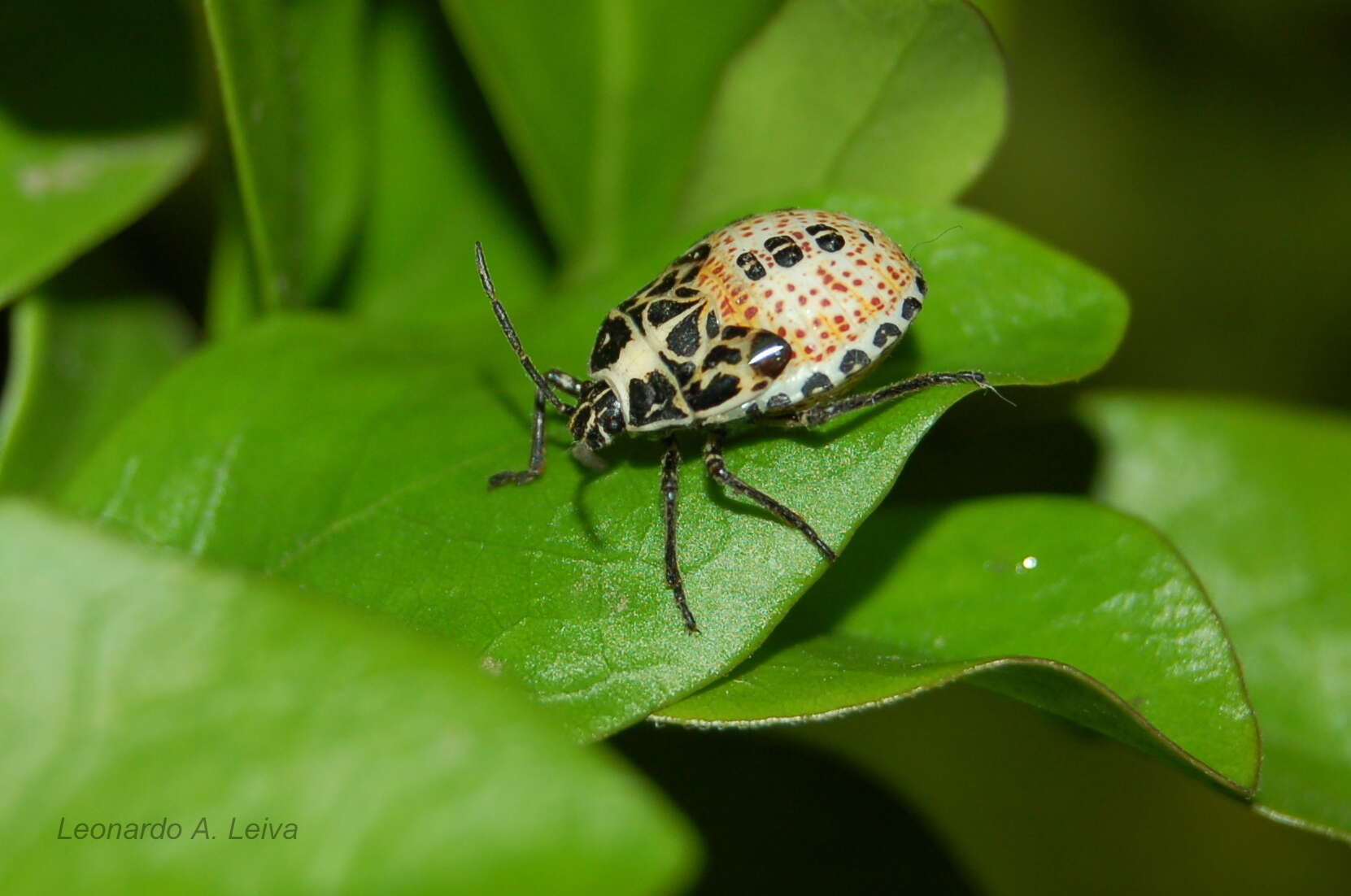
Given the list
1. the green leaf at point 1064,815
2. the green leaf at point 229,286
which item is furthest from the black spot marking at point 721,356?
the green leaf at point 1064,815

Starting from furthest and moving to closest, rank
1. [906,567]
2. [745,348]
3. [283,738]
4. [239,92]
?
[745,348]
[906,567]
[239,92]
[283,738]

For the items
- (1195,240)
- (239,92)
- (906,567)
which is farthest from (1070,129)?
(239,92)

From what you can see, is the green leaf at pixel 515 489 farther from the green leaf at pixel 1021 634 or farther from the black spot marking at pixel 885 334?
the green leaf at pixel 1021 634

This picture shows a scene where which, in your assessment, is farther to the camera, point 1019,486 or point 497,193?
point 497,193

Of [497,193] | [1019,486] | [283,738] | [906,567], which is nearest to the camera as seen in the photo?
[283,738]

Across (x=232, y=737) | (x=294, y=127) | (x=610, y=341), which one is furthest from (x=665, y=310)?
(x=232, y=737)

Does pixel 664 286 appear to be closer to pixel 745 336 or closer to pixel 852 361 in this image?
pixel 745 336

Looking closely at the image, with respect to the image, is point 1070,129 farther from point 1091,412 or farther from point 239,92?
point 239,92

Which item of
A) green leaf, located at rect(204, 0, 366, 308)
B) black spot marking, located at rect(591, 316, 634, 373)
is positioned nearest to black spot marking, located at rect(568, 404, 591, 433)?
black spot marking, located at rect(591, 316, 634, 373)
